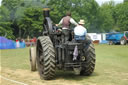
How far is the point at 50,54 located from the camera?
29.6 feet

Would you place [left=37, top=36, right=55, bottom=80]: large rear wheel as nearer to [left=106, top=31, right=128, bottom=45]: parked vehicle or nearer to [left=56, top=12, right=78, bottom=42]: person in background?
[left=56, top=12, right=78, bottom=42]: person in background

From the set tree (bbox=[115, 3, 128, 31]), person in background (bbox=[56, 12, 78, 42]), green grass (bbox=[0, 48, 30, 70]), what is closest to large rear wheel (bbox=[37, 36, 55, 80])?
person in background (bbox=[56, 12, 78, 42])

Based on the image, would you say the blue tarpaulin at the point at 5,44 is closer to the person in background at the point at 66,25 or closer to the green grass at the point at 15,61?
the green grass at the point at 15,61

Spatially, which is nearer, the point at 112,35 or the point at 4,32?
the point at 112,35

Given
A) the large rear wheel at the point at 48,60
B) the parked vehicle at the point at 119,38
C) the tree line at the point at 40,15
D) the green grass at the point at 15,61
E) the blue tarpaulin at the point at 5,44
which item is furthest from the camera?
the tree line at the point at 40,15

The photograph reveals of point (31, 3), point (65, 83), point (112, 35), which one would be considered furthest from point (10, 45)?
point (31, 3)

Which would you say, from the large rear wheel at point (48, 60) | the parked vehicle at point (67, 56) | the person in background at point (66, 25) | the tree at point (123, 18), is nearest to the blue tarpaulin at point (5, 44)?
the person in background at point (66, 25)

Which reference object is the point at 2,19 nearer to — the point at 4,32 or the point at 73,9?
the point at 4,32

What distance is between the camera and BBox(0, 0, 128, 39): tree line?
204ft

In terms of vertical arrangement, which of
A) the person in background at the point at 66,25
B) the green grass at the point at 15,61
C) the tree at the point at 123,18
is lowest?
the green grass at the point at 15,61

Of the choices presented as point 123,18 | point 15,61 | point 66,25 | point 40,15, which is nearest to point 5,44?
point 15,61

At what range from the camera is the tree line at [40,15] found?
62031 millimetres

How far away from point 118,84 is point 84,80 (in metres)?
1.27

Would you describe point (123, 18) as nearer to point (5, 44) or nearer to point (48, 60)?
point (5, 44)
